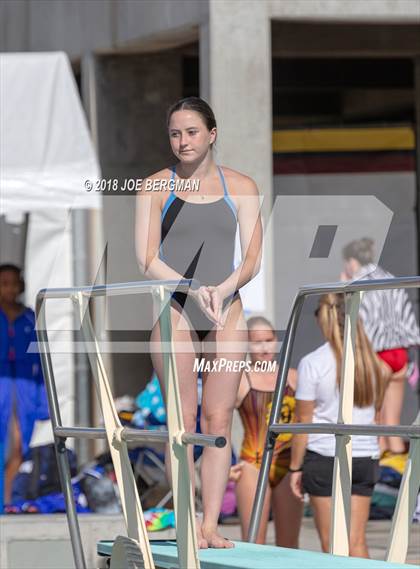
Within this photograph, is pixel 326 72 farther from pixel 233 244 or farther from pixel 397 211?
pixel 233 244

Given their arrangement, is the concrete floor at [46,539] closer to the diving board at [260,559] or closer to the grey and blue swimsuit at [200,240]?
the diving board at [260,559]

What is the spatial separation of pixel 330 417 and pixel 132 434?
104 inches

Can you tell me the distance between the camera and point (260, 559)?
432 centimetres

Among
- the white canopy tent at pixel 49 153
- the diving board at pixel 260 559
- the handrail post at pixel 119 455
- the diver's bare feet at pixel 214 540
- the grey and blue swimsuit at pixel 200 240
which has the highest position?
the white canopy tent at pixel 49 153

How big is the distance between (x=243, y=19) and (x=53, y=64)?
1.55 meters

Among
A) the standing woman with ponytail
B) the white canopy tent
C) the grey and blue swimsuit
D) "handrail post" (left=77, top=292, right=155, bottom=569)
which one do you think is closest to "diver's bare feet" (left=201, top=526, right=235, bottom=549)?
the standing woman with ponytail

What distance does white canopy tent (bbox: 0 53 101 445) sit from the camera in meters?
9.96

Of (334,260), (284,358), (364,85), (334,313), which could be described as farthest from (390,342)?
(364,85)

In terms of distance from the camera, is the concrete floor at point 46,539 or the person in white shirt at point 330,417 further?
the concrete floor at point 46,539

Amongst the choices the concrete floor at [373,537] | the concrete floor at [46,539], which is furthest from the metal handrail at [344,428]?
the concrete floor at [373,537]

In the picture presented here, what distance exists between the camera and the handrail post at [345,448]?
4.73m

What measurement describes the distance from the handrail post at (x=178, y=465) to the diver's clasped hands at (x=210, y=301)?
1.07 feet

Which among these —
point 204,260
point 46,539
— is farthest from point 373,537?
point 204,260

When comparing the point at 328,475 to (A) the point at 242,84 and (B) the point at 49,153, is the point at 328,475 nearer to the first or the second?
(A) the point at 242,84
